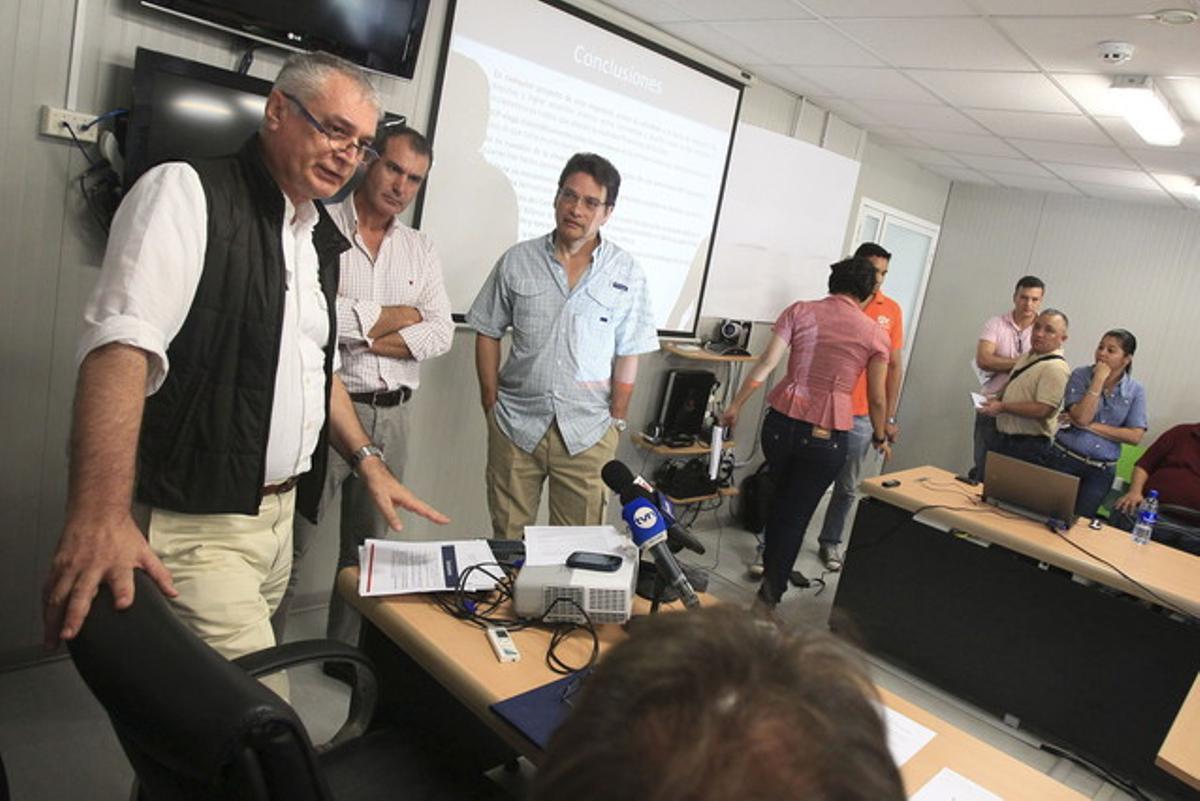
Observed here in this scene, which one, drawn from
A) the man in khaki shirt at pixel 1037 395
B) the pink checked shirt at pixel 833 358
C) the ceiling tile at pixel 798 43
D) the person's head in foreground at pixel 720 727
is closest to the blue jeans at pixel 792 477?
the pink checked shirt at pixel 833 358

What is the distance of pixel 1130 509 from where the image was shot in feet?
14.4

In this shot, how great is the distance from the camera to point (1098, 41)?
271cm

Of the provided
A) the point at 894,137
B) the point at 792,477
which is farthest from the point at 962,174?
the point at 792,477

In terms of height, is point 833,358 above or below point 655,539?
above

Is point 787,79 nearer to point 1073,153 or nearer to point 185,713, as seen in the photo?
point 1073,153

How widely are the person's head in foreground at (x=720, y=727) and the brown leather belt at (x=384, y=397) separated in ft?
6.95

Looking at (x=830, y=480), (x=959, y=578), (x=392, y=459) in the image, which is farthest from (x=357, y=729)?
(x=959, y=578)

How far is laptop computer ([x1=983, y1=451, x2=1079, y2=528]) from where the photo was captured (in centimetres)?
299

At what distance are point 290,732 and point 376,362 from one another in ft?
6.00

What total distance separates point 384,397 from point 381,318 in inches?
10.6

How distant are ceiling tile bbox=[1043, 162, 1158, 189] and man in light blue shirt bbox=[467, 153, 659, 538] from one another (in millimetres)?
3745

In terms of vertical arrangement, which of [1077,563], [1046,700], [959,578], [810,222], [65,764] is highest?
[810,222]

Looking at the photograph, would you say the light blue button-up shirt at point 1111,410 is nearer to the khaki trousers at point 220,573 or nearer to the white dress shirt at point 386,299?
the white dress shirt at point 386,299

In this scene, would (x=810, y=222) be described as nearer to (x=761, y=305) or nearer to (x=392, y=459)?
(x=761, y=305)
